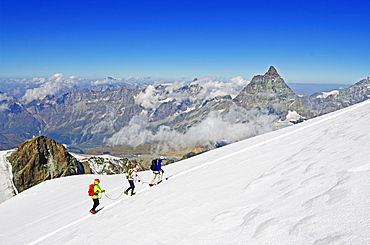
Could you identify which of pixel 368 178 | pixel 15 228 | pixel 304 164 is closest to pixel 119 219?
pixel 304 164

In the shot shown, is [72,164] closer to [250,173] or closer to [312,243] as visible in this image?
[250,173]

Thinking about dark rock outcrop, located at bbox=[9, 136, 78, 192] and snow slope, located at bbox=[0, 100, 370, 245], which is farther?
dark rock outcrop, located at bbox=[9, 136, 78, 192]

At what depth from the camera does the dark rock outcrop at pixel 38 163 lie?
7658cm

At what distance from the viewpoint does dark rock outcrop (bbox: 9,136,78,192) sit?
76581 millimetres

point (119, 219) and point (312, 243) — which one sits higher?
point (312, 243)

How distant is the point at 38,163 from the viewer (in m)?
80.5

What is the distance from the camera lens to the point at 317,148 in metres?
12.2

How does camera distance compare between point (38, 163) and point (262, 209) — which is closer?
point (262, 209)

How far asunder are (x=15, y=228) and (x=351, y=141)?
21630 mm

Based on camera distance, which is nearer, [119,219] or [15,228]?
[119,219]

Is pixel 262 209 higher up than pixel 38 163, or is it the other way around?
pixel 262 209

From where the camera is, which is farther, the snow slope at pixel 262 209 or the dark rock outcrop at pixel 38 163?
the dark rock outcrop at pixel 38 163

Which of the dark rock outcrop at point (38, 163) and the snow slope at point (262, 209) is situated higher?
the snow slope at point (262, 209)

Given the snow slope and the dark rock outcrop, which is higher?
the snow slope
